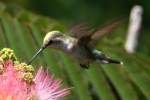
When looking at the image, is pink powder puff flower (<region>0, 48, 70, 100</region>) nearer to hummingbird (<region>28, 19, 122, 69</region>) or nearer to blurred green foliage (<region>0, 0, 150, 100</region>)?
hummingbird (<region>28, 19, 122, 69</region>)

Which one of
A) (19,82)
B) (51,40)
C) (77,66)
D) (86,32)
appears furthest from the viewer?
(77,66)

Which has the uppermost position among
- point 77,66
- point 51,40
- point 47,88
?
point 77,66

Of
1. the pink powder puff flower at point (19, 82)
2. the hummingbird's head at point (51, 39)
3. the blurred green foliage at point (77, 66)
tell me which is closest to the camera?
the pink powder puff flower at point (19, 82)

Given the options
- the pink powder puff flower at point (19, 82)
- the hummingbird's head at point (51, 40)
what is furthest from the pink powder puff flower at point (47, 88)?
the hummingbird's head at point (51, 40)

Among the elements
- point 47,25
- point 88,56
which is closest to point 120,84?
point 88,56

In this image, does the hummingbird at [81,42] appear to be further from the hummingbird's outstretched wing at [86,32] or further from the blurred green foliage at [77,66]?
the blurred green foliage at [77,66]

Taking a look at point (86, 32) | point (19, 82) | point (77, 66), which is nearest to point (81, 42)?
point (86, 32)

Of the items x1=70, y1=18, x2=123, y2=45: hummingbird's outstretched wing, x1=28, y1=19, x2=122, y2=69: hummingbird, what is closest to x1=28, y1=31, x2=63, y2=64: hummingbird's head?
x1=28, y1=19, x2=122, y2=69: hummingbird

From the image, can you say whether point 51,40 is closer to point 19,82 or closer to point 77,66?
point 19,82
